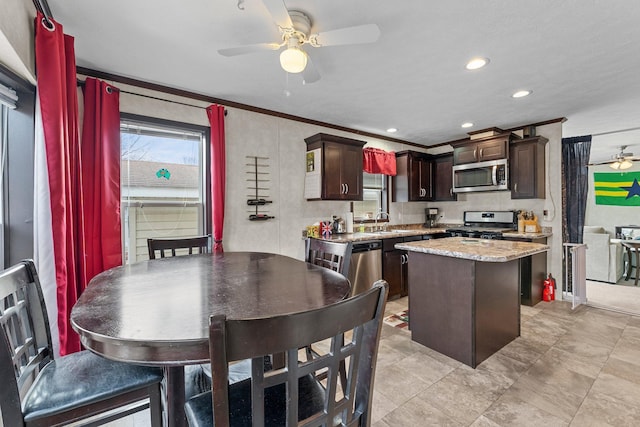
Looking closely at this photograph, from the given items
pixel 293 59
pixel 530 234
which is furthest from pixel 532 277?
pixel 293 59

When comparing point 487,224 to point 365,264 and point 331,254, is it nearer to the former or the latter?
point 365,264

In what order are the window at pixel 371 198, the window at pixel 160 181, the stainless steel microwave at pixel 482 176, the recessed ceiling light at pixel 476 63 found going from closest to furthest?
the recessed ceiling light at pixel 476 63, the window at pixel 160 181, the stainless steel microwave at pixel 482 176, the window at pixel 371 198

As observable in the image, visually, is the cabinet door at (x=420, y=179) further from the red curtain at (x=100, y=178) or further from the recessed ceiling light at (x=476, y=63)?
the red curtain at (x=100, y=178)

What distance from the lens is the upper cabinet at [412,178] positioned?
4863 millimetres

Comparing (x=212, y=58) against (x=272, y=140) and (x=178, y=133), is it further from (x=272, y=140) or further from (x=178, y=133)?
(x=272, y=140)

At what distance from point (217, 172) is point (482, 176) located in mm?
3752

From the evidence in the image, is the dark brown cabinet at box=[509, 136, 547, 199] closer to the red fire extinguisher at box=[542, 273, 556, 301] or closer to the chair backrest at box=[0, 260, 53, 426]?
the red fire extinguisher at box=[542, 273, 556, 301]

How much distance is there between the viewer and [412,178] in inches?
193

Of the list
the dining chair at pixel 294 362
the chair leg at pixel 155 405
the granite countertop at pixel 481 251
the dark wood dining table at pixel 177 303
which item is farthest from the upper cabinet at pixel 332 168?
the dining chair at pixel 294 362

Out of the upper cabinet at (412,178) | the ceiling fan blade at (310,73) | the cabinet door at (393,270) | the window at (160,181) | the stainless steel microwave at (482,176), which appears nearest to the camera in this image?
the ceiling fan blade at (310,73)

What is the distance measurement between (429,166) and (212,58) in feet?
13.4

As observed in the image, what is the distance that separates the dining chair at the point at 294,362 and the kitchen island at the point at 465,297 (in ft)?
5.14

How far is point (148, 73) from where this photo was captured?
257 cm

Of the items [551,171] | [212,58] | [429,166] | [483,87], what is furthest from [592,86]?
[212,58]
